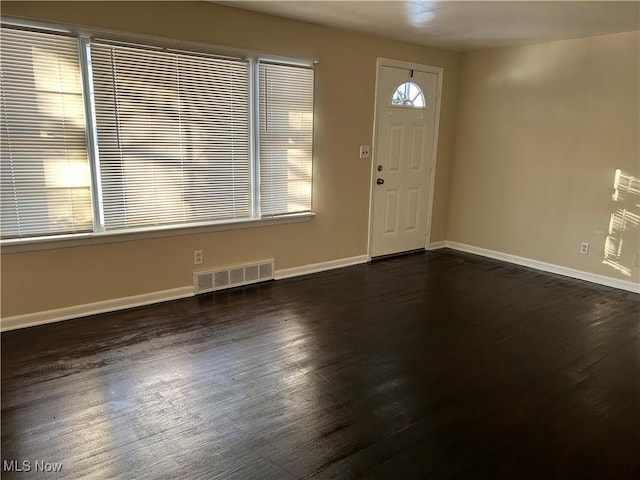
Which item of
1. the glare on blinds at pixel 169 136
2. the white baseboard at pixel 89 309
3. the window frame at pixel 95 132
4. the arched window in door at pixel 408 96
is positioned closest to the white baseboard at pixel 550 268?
the arched window in door at pixel 408 96

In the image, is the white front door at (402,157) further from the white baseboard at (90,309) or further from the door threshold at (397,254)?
the white baseboard at (90,309)

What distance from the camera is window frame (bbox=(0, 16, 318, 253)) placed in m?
2.98

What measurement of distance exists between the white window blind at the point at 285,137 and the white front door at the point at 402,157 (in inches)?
36.3

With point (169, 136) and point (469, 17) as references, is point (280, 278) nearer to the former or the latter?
point (169, 136)

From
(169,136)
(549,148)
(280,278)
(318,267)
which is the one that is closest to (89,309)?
(169,136)

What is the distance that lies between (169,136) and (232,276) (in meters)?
1.34

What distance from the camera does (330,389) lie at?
245cm

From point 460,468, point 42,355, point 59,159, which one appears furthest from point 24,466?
point 59,159

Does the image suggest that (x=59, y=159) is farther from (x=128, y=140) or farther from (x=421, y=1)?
(x=421, y=1)

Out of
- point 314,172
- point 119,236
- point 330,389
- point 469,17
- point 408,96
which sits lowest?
point 330,389

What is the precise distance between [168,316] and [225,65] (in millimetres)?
2089

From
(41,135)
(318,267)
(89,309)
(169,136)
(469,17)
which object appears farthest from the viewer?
(318,267)

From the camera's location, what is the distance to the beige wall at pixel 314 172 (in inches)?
122

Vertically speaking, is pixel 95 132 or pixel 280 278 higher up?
pixel 95 132
